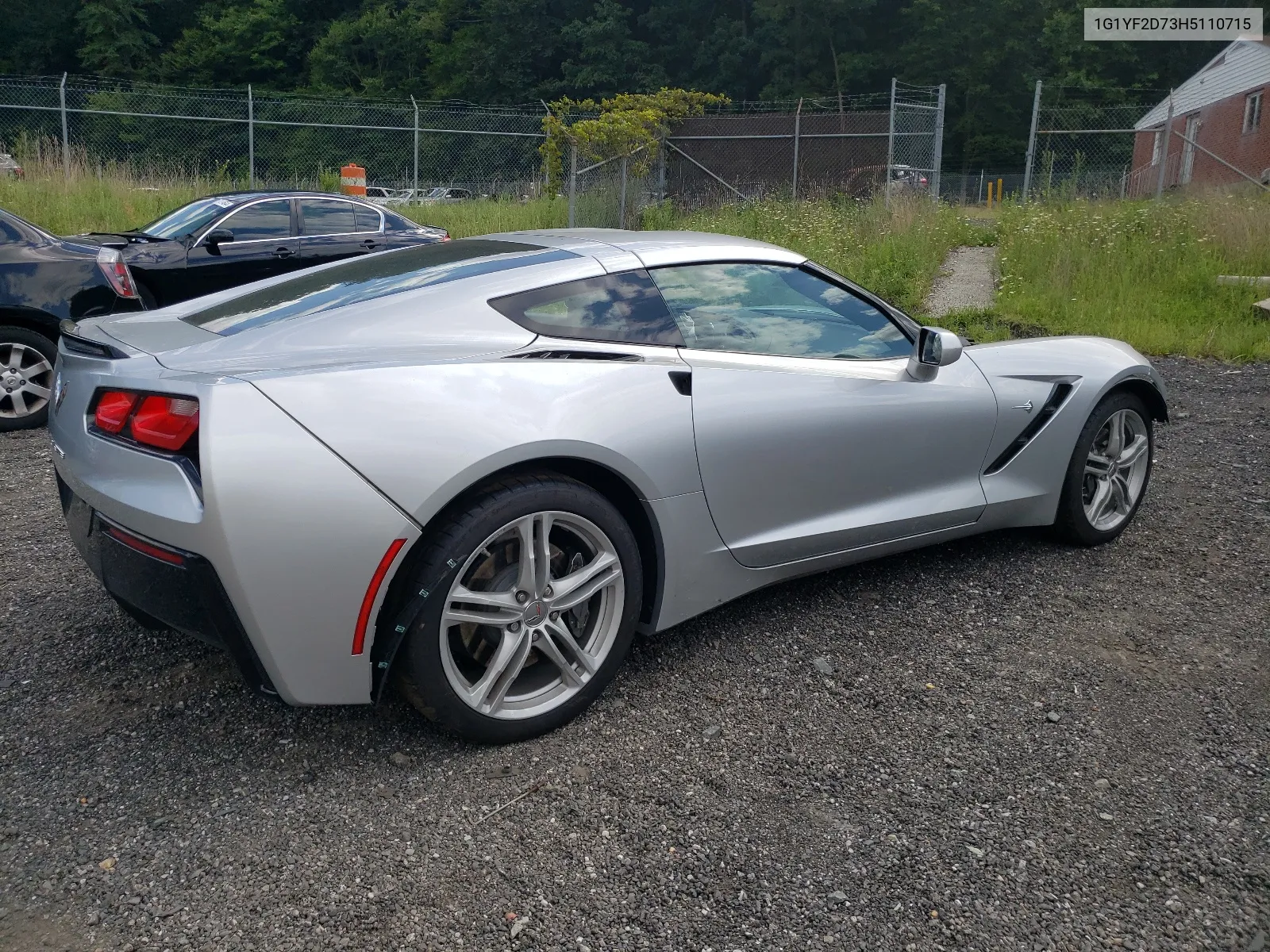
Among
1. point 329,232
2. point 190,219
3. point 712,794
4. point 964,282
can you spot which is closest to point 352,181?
point 329,232

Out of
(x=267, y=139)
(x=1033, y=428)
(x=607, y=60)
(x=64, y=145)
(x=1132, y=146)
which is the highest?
(x=607, y=60)

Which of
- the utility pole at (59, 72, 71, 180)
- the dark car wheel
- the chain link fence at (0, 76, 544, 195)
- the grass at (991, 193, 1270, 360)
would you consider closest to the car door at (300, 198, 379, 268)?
the dark car wheel

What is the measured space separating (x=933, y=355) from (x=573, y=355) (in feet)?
4.74

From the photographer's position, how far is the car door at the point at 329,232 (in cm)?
940

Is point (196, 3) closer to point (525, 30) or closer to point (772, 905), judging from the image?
point (525, 30)

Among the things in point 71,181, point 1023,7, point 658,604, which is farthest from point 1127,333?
point 1023,7

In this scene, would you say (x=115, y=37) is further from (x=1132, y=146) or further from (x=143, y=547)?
(x=143, y=547)

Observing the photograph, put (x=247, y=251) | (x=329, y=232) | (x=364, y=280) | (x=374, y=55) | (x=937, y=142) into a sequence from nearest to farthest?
1. (x=364, y=280)
2. (x=247, y=251)
3. (x=329, y=232)
4. (x=937, y=142)
5. (x=374, y=55)

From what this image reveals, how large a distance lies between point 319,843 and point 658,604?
1.15 metres

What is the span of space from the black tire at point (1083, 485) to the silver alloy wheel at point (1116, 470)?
0.06ft

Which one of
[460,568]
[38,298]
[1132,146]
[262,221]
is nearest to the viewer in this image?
[460,568]

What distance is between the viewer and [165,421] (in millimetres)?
2441

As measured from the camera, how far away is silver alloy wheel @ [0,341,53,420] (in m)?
6.29

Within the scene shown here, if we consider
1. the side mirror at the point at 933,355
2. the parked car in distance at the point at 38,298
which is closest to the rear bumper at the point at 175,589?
the side mirror at the point at 933,355
